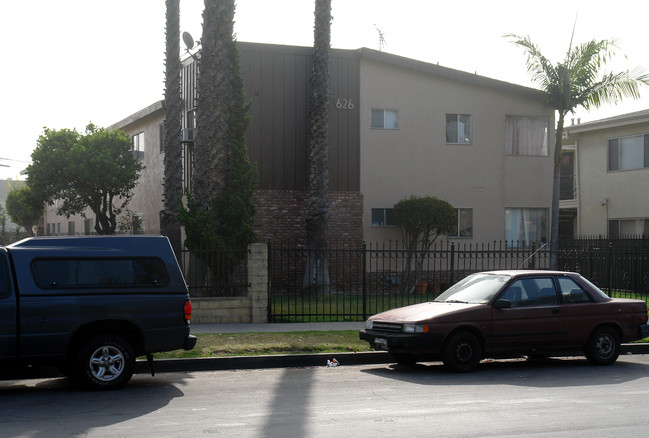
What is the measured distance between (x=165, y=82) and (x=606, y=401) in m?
14.5

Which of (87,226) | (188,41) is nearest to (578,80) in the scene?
(188,41)

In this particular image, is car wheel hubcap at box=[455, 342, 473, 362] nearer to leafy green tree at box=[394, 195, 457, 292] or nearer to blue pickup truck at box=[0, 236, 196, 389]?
blue pickup truck at box=[0, 236, 196, 389]

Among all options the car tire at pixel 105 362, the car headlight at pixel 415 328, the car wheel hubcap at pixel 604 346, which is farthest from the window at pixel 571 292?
the car tire at pixel 105 362

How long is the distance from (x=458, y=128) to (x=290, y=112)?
20.1 feet

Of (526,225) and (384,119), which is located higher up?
(384,119)

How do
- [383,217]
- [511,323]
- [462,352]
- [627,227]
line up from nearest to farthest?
[462,352]
[511,323]
[383,217]
[627,227]

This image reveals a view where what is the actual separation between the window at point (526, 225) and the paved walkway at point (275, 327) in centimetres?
1233

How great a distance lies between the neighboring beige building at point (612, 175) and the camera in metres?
29.6

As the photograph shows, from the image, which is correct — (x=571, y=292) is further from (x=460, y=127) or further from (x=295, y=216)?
(x=460, y=127)

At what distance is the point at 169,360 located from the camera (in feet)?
40.1

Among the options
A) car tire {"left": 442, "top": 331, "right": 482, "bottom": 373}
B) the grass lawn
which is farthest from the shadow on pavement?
the grass lawn

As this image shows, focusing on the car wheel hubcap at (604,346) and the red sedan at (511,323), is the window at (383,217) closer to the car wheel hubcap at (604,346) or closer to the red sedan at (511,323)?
the red sedan at (511,323)

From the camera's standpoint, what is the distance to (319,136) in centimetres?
2350

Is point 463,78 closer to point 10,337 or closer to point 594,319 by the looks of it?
point 594,319
